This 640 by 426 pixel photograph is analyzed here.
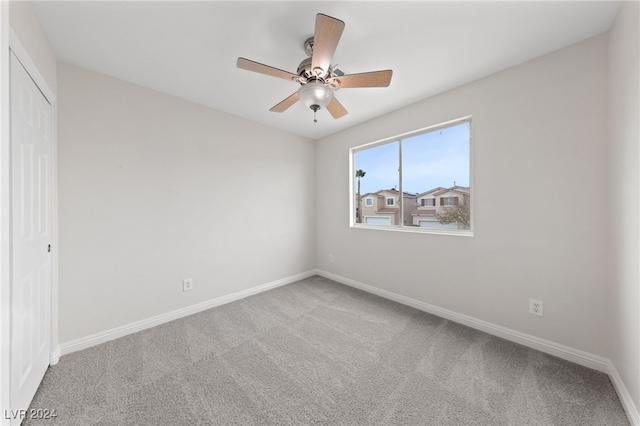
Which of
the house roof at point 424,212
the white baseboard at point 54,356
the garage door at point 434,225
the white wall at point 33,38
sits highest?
the white wall at point 33,38

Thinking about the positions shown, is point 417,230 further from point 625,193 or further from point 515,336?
point 625,193

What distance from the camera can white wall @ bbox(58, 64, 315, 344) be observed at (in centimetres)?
191

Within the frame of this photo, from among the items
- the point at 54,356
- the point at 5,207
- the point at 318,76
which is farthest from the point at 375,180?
the point at 54,356

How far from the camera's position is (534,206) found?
6.15ft

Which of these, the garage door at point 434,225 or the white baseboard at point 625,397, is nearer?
the white baseboard at point 625,397

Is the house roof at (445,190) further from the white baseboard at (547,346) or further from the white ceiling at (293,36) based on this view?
the white baseboard at (547,346)

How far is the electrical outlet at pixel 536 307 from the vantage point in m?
1.85

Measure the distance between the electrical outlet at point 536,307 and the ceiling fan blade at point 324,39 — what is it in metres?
2.46

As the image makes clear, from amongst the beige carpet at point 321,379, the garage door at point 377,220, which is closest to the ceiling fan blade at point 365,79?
the garage door at point 377,220

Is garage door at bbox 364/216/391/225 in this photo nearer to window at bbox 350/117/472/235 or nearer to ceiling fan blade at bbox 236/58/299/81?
window at bbox 350/117/472/235

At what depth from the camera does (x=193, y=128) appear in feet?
8.43

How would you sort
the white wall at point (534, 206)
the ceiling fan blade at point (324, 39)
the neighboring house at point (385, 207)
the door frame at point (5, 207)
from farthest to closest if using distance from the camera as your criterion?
the neighboring house at point (385, 207), the white wall at point (534, 206), the ceiling fan blade at point (324, 39), the door frame at point (5, 207)

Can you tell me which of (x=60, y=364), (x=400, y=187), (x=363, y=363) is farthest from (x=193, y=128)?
(x=363, y=363)

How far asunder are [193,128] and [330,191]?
205cm
